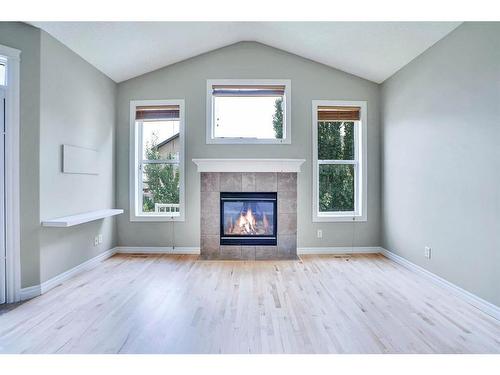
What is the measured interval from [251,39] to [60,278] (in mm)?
4078

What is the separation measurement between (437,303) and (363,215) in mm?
1924

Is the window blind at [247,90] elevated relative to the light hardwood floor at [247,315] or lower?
elevated

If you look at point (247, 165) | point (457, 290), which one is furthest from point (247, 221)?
point (457, 290)

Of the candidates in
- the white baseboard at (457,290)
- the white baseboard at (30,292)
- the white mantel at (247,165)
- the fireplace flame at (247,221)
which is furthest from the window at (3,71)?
the white baseboard at (457,290)

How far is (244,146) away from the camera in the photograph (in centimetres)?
438

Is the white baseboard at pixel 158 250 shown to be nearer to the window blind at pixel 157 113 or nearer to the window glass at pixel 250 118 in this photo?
the window glass at pixel 250 118

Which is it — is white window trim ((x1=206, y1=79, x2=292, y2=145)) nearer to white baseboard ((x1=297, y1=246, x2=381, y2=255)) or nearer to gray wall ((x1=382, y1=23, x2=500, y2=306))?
gray wall ((x1=382, y1=23, x2=500, y2=306))

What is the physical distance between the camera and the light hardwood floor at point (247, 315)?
193 centimetres

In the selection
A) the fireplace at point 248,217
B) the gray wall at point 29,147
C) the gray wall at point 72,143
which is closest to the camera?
the gray wall at point 29,147

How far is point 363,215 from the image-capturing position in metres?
4.44

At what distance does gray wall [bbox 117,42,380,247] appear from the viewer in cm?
436

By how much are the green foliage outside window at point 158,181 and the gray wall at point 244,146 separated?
26 cm

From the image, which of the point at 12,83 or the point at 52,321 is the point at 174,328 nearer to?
the point at 52,321
